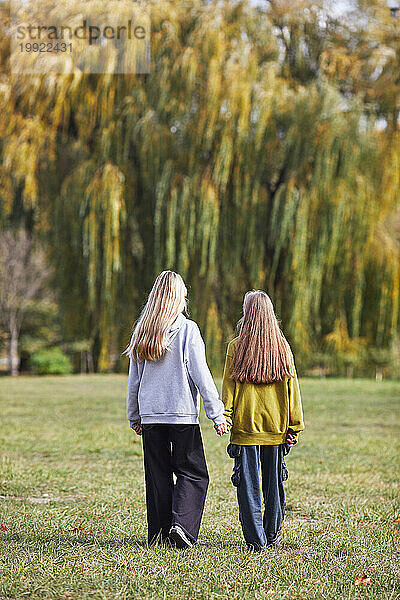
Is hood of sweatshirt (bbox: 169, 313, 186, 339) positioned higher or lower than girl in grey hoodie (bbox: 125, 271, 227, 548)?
higher

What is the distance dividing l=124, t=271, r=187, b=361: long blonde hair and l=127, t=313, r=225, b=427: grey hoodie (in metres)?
0.06

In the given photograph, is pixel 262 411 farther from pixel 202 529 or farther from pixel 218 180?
pixel 218 180

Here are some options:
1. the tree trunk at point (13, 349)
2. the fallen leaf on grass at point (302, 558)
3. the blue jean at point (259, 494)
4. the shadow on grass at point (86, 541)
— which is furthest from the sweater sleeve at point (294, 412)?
the tree trunk at point (13, 349)

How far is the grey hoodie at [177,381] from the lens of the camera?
4715 mm

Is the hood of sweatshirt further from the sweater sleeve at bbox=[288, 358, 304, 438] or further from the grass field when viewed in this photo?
the grass field

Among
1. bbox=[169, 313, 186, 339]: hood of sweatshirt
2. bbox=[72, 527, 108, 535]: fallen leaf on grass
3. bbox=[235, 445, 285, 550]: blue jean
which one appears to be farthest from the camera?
bbox=[72, 527, 108, 535]: fallen leaf on grass

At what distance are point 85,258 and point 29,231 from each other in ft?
13.1

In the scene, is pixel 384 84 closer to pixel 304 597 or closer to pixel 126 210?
pixel 126 210

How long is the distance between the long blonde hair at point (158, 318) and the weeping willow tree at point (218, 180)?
41.3ft

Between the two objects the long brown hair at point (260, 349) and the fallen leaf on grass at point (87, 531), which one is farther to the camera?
the fallen leaf on grass at point (87, 531)

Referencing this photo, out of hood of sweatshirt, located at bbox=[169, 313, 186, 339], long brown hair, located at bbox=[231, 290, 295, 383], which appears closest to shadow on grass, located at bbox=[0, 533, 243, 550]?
long brown hair, located at bbox=[231, 290, 295, 383]

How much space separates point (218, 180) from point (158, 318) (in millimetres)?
12923

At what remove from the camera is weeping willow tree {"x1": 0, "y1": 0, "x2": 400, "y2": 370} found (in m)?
17.4

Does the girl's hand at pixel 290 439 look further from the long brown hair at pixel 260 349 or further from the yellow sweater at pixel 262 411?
the long brown hair at pixel 260 349
